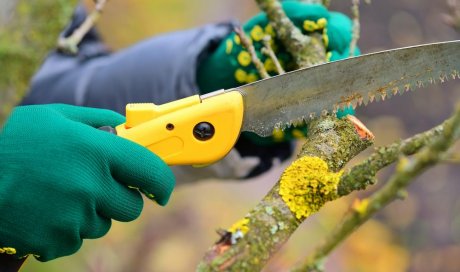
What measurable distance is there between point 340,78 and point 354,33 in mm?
340

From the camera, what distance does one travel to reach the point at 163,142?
115cm

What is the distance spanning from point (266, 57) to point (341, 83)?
1.31ft

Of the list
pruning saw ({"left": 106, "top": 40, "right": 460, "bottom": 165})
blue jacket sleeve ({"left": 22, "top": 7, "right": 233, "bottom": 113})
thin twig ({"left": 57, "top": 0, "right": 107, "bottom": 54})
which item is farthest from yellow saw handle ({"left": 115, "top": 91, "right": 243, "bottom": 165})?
blue jacket sleeve ({"left": 22, "top": 7, "right": 233, "bottom": 113})

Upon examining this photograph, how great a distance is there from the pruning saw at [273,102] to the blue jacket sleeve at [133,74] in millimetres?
691

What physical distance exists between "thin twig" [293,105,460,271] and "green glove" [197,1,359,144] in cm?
46

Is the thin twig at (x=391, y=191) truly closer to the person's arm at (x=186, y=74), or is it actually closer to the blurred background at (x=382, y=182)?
the person's arm at (x=186, y=74)

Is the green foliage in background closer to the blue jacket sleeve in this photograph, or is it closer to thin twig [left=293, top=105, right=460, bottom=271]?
thin twig [left=293, top=105, right=460, bottom=271]

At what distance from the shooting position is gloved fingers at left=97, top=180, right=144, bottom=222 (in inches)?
45.3

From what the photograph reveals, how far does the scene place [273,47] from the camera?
151 cm

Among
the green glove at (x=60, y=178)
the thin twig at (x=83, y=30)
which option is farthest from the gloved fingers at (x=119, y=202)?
the thin twig at (x=83, y=30)

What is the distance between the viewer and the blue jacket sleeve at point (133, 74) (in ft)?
6.17

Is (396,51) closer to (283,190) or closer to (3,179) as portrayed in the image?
(283,190)

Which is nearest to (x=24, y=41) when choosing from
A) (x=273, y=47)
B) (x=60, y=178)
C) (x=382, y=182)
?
(x=60, y=178)

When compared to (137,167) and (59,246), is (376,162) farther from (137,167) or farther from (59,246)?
(59,246)
